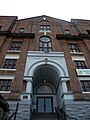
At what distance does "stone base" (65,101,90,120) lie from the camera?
33.4 ft

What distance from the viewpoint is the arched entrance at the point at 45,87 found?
14.5m

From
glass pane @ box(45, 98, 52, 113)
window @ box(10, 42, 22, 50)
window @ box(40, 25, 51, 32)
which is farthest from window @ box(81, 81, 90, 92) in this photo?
window @ box(40, 25, 51, 32)

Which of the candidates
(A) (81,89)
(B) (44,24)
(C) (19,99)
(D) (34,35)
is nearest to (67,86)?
(A) (81,89)

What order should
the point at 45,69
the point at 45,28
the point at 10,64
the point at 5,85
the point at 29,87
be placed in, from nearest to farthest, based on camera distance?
the point at 29,87 → the point at 5,85 → the point at 10,64 → the point at 45,69 → the point at 45,28

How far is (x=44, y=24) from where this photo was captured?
899 inches

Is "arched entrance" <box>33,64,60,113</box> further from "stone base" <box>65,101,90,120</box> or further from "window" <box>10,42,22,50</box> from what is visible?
"window" <box>10,42,22,50</box>

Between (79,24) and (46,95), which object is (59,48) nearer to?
(46,95)

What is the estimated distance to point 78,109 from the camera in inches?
415

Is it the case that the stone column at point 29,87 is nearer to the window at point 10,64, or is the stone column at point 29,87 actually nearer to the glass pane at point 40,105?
the window at point 10,64

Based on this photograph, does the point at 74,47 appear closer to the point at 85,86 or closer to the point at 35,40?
the point at 35,40

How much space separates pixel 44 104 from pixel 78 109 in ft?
18.2

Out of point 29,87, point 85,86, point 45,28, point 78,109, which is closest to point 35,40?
point 45,28

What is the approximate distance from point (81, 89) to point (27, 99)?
16.4 ft

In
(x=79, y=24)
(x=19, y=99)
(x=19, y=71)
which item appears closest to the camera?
(x=19, y=99)
